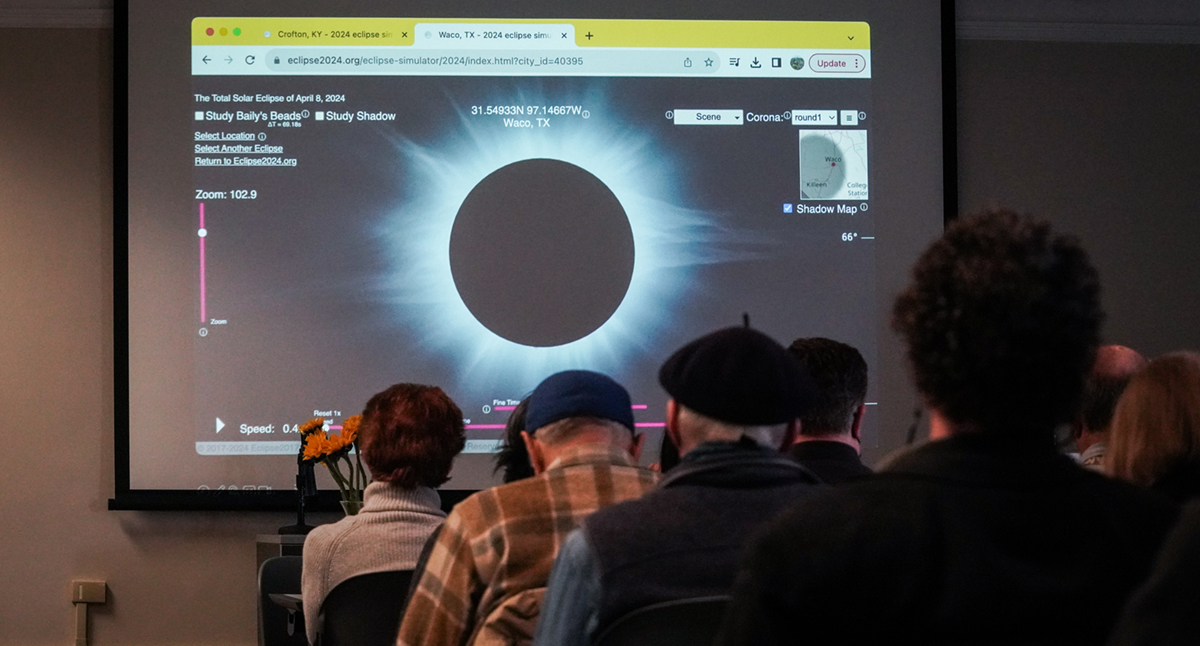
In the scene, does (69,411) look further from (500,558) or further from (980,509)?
(980,509)

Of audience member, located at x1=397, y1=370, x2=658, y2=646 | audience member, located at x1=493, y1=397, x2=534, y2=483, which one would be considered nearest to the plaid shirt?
audience member, located at x1=397, y1=370, x2=658, y2=646

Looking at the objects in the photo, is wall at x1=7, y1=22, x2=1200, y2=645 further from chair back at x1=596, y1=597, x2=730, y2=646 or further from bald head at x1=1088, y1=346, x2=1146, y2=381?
chair back at x1=596, y1=597, x2=730, y2=646

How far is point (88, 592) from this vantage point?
4109 mm

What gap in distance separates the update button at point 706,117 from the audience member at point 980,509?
328cm

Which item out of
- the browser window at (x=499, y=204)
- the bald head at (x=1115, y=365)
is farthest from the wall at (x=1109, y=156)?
the bald head at (x=1115, y=365)

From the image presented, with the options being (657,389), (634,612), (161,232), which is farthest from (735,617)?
(161,232)

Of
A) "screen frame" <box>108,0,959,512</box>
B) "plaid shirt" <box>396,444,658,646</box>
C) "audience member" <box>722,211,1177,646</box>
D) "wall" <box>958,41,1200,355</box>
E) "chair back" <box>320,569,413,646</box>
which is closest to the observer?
"audience member" <box>722,211,1177,646</box>

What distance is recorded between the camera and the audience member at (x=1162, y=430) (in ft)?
5.57

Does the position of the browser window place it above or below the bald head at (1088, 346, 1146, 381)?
above

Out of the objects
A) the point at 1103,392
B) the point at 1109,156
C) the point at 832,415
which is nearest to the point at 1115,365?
the point at 1103,392

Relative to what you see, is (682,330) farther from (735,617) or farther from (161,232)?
(735,617)

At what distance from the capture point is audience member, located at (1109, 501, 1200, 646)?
2.33 ft

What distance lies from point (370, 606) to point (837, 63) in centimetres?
299

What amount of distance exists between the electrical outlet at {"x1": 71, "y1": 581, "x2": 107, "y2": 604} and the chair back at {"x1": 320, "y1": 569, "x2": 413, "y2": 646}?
2483 millimetres
